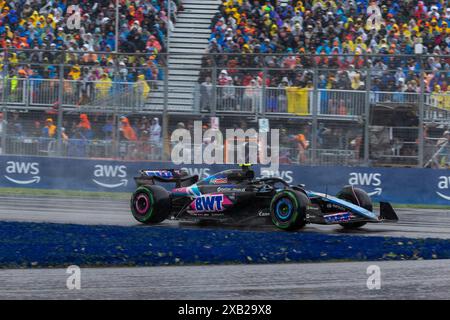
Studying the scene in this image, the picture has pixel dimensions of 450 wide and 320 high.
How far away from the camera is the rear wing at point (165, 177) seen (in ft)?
47.5

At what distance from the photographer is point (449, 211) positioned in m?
18.5

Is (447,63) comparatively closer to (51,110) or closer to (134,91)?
(134,91)

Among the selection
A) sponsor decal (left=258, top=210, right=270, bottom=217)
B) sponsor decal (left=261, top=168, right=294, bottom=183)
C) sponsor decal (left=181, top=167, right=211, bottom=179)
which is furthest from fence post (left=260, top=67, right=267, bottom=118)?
sponsor decal (left=258, top=210, right=270, bottom=217)

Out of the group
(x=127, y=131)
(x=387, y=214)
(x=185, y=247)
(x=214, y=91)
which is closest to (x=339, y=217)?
(x=387, y=214)

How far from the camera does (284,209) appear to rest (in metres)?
13.0

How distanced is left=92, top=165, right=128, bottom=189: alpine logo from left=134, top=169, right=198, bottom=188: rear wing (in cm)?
697

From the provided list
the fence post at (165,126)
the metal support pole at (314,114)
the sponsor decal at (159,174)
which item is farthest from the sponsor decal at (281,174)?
the sponsor decal at (159,174)

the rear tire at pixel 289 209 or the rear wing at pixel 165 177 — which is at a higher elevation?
the rear wing at pixel 165 177

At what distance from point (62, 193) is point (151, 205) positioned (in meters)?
8.00

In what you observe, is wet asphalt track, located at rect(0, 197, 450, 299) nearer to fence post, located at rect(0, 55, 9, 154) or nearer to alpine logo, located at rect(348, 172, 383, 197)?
alpine logo, located at rect(348, 172, 383, 197)

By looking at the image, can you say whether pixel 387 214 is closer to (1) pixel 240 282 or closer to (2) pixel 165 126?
(1) pixel 240 282

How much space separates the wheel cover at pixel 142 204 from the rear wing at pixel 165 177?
38cm

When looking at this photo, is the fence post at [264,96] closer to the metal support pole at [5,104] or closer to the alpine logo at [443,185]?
the alpine logo at [443,185]
